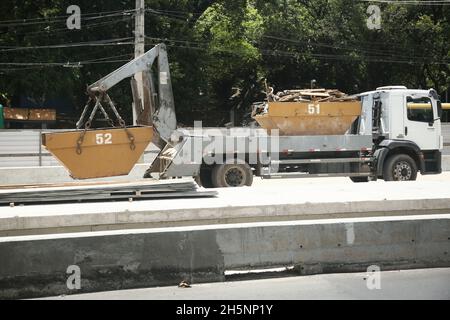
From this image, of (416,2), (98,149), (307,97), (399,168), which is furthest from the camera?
(416,2)

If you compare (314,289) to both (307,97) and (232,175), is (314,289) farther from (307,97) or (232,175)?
(307,97)

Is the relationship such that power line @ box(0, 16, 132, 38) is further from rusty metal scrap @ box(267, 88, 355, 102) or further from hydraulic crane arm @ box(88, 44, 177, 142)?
hydraulic crane arm @ box(88, 44, 177, 142)

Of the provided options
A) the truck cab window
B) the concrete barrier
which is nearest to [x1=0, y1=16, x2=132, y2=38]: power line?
the truck cab window

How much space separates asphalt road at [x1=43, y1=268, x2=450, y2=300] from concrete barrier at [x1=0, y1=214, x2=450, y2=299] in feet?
0.52

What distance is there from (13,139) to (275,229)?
17.5 meters

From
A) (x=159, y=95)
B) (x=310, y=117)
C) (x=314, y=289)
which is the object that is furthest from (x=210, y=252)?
(x=310, y=117)

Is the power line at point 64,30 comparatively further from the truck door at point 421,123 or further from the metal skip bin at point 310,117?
the truck door at point 421,123

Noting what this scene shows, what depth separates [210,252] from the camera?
6.52m

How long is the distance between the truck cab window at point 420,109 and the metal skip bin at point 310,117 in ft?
5.56

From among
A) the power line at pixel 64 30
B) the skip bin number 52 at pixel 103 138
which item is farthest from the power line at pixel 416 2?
the skip bin number 52 at pixel 103 138

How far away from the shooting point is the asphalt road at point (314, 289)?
19.6 feet

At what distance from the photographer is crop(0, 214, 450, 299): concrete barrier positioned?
6082mm

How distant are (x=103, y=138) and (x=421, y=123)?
925 cm

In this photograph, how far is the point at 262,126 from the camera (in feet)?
51.4
